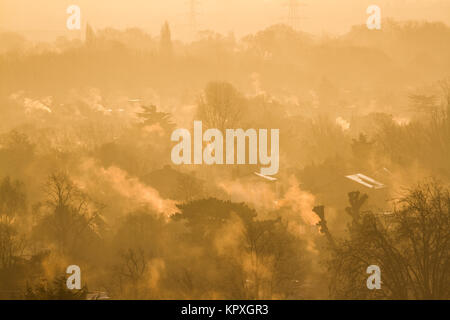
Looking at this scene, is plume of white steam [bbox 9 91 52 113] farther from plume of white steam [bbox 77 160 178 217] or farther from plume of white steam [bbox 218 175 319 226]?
plume of white steam [bbox 218 175 319 226]

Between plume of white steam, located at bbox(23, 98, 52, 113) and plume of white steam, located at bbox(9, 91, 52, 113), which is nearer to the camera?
plume of white steam, located at bbox(23, 98, 52, 113)

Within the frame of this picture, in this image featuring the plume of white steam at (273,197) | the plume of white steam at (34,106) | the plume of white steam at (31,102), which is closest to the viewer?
the plume of white steam at (273,197)

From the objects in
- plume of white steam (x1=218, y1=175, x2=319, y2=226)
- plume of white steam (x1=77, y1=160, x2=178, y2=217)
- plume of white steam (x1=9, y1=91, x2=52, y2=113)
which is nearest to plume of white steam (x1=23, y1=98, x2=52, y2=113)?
plume of white steam (x1=9, y1=91, x2=52, y2=113)

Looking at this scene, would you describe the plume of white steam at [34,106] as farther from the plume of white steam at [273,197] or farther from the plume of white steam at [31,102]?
the plume of white steam at [273,197]

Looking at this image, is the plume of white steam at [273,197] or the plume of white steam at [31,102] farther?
the plume of white steam at [31,102]

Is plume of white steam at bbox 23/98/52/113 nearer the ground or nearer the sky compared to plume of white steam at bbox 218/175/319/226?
nearer the sky

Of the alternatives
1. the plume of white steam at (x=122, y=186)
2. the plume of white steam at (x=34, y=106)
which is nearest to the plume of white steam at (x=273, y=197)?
the plume of white steam at (x=122, y=186)

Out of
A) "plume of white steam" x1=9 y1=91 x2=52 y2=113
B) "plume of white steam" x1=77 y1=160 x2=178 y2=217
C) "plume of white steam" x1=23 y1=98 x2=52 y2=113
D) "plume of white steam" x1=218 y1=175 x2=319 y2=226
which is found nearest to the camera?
"plume of white steam" x1=77 y1=160 x2=178 y2=217

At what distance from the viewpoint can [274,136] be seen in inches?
1981

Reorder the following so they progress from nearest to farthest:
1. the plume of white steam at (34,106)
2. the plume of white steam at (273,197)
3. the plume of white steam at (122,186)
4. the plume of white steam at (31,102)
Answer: the plume of white steam at (122,186) → the plume of white steam at (273,197) → the plume of white steam at (34,106) → the plume of white steam at (31,102)

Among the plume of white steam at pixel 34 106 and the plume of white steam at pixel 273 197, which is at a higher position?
the plume of white steam at pixel 34 106

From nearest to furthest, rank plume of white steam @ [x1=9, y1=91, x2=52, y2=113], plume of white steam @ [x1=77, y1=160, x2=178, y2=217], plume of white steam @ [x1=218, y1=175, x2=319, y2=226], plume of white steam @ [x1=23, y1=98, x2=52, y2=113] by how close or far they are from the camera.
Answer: plume of white steam @ [x1=77, y1=160, x2=178, y2=217]
plume of white steam @ [x1=218, y1=175, x2=319, y2=226]
plume of white steam @ [x1=23, y1=98, x2=52, y2=113]
plume of white steam @ [x1=9, y1=91, x2=52, y2=113]
